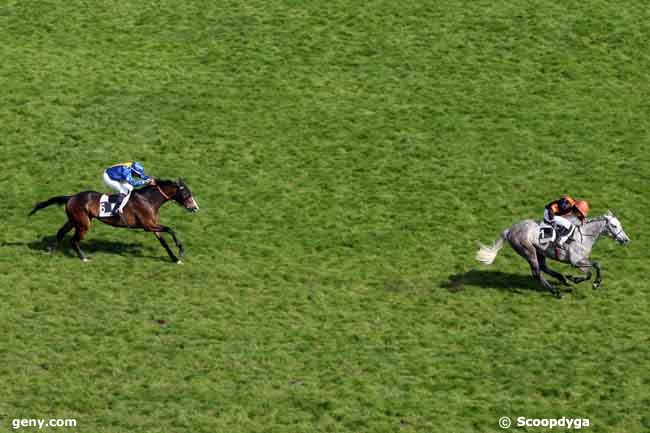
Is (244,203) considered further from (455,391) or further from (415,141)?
(455,391)

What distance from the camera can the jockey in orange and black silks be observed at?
79.2 ft

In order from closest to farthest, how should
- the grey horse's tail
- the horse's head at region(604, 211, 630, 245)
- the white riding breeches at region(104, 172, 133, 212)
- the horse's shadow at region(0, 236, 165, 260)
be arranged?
1. the horse's head at region(604, 211, 630, 245)
2. the grey horse's tail
3. the white riding breeches at region(104, 172, 133, 212)
4. the horse's shadow at region(0, 236, 165, 260)

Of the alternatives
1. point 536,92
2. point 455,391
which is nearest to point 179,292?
point 455,391

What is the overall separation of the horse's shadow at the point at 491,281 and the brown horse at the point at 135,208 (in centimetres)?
672

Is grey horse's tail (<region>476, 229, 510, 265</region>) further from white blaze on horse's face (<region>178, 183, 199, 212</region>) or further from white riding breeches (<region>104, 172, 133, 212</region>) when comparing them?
white riding breeches (<region>104, 172, 133, 212</region>)

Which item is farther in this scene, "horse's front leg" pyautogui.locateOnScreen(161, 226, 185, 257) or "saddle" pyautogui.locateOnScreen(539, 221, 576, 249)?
"horse's front leg" pyautogui.locateOnScreen(161, 226, 185, 257)

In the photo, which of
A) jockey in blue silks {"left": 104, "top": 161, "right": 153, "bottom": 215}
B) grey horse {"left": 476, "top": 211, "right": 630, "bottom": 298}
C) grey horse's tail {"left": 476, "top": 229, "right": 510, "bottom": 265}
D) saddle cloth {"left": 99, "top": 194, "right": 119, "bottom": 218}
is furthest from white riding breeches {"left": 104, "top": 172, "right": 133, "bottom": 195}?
grey horse {"left": 476, "top": 211, "right": 630, "bottom": 298}

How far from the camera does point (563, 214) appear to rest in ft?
79.9

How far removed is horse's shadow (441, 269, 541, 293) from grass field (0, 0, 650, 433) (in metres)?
0.07

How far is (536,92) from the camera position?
121 ft

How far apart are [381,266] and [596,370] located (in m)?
6.98

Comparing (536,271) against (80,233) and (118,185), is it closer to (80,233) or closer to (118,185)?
(118,185)

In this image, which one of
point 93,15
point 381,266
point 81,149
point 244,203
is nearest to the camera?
point 381,266

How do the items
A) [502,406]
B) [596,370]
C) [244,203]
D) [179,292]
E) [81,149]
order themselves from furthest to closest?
[81,149] < [244,203] < [179,292] < [596,370] < [502,406]
